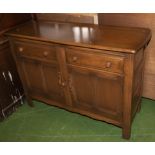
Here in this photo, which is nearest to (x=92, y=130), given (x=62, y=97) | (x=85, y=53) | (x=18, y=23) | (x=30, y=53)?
(x=62, y=97)

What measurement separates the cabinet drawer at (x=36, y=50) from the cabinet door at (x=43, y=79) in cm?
7

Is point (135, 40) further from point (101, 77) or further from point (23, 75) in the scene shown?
point (23, 75)

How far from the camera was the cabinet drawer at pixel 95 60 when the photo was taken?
4.80ft

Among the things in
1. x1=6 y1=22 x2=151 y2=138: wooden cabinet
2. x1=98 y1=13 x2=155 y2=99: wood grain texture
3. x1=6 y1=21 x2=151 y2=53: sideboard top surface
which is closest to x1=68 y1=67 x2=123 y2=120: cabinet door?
x1=6 y1=22 x2=151 y2=138: wooden cabinet

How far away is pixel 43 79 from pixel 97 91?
0.60 metres

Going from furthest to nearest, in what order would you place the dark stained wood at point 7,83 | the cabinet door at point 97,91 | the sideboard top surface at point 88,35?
1. the dark stained wood at point 7,83
2. the cabinet door at point 97,91
3. the sideboard top surface at point 88,35

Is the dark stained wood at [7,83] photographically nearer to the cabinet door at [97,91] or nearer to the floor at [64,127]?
the floor at [64,127]

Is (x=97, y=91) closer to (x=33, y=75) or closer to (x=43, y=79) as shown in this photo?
(x=43, y=79)

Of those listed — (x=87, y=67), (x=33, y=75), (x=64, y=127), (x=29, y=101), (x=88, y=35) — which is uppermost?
(x=88, y=35)

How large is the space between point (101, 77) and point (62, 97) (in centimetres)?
56

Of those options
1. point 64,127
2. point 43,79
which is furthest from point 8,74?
point 64,127

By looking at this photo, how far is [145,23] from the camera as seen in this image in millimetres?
1802

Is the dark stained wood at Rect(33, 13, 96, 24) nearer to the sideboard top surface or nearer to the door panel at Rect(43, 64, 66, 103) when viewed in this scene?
the sideboard top surface

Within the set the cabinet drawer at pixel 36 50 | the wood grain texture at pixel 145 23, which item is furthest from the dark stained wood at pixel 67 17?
the cabinet drawer at pixel 36 50
